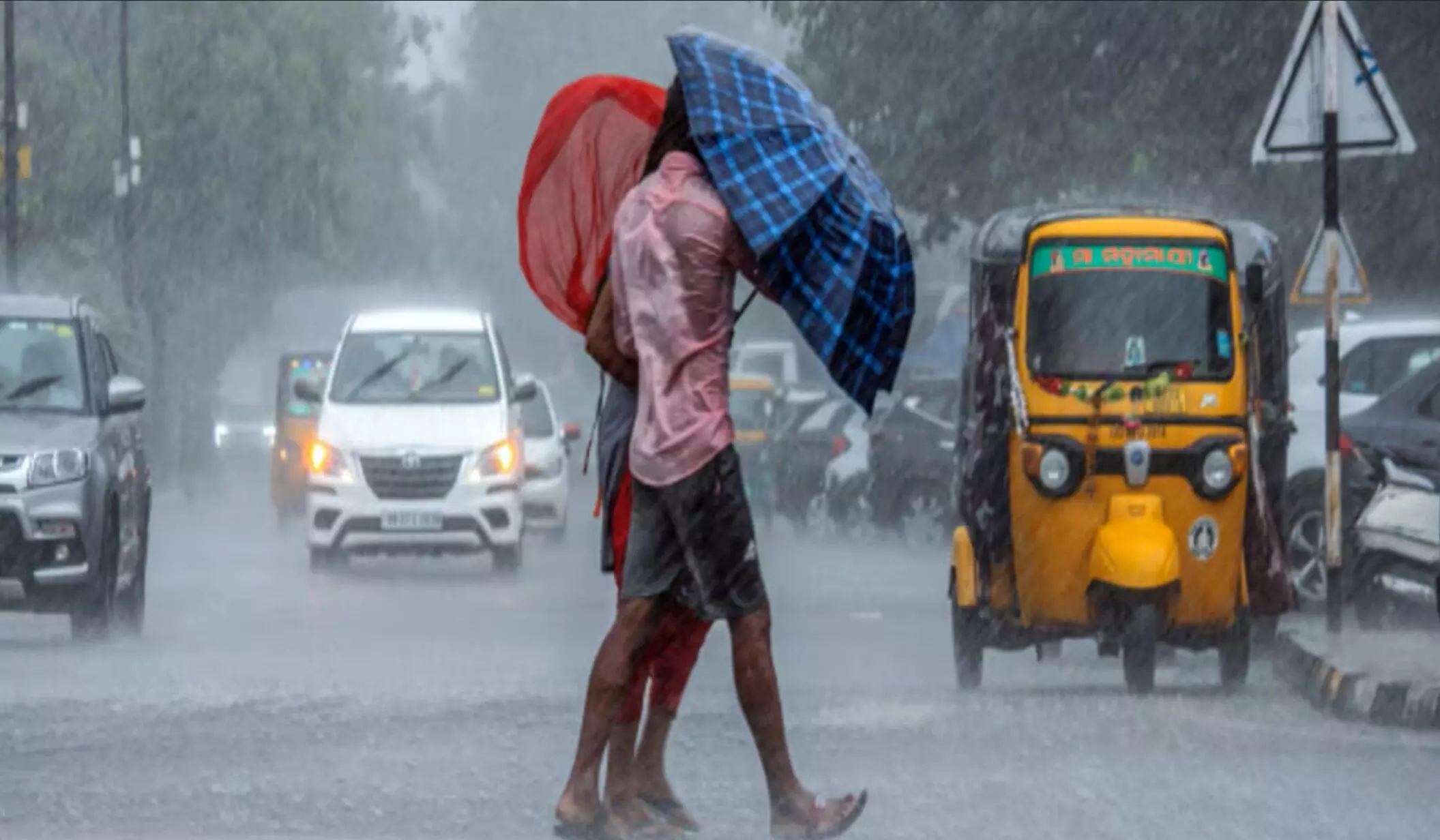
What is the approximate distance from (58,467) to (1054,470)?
234 inches

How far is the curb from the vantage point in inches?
517

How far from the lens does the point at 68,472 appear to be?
17.9 meters

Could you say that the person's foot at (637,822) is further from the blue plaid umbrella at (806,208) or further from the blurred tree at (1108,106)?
the blurred tree at (1108,106)

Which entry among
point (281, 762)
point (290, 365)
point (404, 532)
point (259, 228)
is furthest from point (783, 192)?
point (259, 228)

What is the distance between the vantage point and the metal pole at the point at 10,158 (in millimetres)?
38375

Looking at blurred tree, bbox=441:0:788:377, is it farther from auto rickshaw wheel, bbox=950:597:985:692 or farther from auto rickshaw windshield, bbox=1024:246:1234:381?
auto rickshaw windshield, bbox=1024:246:1234:381

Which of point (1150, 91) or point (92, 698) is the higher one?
point (1150, 91)

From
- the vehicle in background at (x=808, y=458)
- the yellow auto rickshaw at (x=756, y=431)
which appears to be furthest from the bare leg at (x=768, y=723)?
the yellow auto rickshaw at (x=756, y=431)

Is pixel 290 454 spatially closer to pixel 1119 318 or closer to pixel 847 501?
pixel 847 501

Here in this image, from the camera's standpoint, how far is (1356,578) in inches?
709

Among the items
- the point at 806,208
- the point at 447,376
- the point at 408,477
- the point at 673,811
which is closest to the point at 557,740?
the point at 673,811

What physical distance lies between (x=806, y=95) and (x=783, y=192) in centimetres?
36

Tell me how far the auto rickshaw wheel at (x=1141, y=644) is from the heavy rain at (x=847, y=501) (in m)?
0.03

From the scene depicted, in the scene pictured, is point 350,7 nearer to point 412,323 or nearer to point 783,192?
point 412,323
